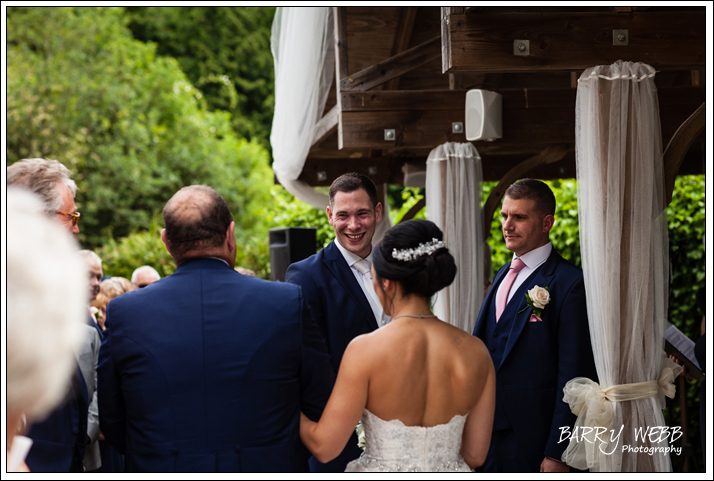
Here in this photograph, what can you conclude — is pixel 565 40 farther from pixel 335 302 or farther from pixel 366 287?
pixel 335 302

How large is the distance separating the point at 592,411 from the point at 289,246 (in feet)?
15.4

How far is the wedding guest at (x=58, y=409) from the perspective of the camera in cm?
220

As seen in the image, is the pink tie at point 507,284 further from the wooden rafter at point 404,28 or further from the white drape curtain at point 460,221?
the wooden rafter at point 404,28

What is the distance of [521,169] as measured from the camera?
547cm

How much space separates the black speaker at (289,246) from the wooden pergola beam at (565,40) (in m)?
4.27

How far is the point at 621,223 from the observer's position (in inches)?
126

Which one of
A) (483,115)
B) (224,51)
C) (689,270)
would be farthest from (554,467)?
(224,51)

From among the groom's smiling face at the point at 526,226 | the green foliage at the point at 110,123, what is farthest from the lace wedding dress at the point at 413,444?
the green foliage at the point at 110,123

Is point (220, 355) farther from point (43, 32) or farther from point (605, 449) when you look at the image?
point (43, 32)

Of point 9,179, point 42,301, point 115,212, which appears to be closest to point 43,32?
point 115,212

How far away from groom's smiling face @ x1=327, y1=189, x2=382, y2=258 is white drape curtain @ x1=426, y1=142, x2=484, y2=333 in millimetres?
1810

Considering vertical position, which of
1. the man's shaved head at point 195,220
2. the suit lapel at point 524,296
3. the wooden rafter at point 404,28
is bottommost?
the suit lapel at point 524,296

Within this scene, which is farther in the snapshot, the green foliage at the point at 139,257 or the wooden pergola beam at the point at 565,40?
the green foliage at the point at 139,257

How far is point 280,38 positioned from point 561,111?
295 centimetres
